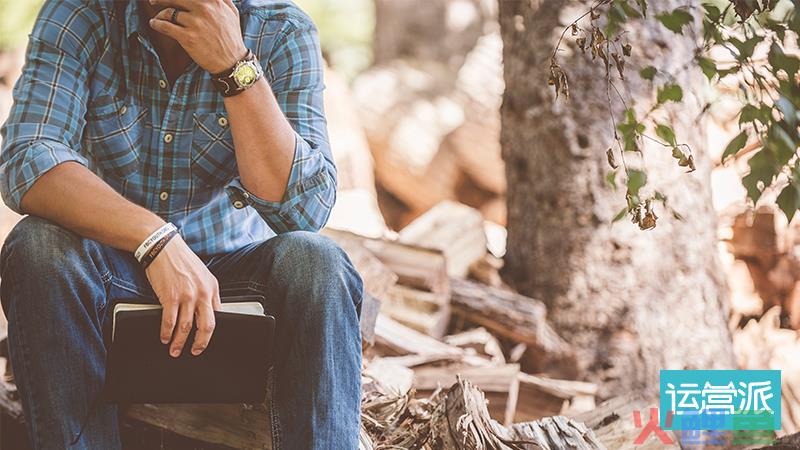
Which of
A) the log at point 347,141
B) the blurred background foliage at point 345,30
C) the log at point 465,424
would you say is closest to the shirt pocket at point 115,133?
the log at point 465,424

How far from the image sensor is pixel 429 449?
2.13 metres

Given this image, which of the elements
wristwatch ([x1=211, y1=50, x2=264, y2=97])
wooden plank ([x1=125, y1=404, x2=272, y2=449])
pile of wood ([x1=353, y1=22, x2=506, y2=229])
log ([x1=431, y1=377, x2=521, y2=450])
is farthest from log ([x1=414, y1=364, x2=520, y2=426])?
pile of wood ([x1=353, y1=22, x2=506, y2=229])

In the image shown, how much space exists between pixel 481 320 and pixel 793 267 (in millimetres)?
1755

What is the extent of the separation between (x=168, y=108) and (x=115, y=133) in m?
0.14

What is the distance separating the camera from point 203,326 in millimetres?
1792

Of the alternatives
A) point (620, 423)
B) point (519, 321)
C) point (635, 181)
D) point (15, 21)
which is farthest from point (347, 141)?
point (635, 181)

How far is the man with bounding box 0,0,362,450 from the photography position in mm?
1817

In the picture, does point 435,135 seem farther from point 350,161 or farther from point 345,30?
point 345,30

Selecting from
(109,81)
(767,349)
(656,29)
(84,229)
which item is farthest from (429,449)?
(767,349)

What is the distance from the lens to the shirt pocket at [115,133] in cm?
215

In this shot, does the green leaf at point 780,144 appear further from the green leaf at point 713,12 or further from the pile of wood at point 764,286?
the pile of wood at point 764,286

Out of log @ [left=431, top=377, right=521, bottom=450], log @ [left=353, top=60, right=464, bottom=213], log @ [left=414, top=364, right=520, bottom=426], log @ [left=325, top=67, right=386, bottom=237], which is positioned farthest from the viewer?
log @ [left=353, top=60, right=464, bottom=213]

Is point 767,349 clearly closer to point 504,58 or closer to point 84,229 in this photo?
point 504,58

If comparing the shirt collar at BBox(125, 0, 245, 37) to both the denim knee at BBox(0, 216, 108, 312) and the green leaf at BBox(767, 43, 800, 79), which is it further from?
the green leaf at BBox(767, 43, 800, 79)
